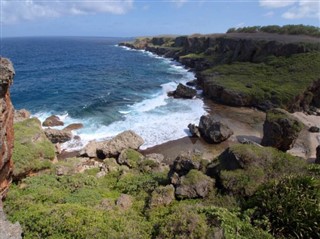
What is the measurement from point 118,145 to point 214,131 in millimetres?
12585

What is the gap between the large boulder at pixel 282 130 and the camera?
30.2m

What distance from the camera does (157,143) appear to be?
35281mm

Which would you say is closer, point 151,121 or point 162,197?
point 162,197

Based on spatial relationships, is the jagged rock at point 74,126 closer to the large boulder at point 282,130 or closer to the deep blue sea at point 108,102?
the deep blue sea at point 108,102

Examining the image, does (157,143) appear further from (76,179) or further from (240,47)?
(240,47)

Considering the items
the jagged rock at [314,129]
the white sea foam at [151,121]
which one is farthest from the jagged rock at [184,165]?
the jagged rock at [314,129]

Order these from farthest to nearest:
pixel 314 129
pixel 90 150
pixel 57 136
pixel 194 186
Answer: pixel 314 129 → pixel 57 136 → pixel 90 150 → pixel 194 186

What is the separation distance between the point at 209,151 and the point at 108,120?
675 inches

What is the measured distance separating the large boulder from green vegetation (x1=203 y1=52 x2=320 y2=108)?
1621 cm

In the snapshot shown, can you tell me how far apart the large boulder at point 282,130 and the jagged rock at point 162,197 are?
18.6 meters

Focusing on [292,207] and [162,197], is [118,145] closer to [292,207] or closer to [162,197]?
[162,197]

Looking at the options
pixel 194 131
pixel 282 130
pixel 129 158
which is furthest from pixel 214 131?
pixel 129 158

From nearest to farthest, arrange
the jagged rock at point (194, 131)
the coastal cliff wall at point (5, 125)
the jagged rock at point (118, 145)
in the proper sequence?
the coastal cliff wall at point (5, 125), the jagged rock at point (118, 145), the jagged rock at point (194, 131)

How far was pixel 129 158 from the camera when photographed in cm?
2889
